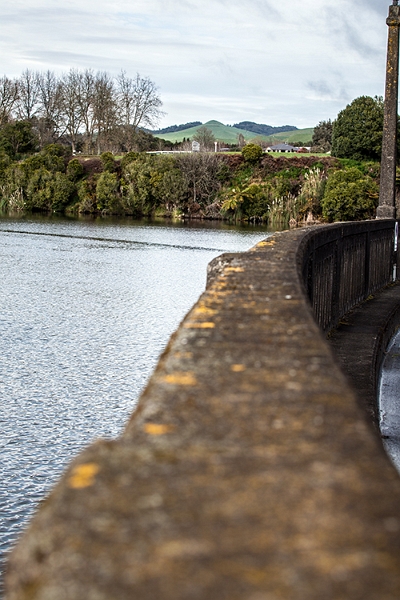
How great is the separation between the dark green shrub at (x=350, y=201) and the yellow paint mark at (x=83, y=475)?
43110 millimetres

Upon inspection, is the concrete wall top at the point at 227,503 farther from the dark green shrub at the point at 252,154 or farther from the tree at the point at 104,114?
the tree at the point at 104,114

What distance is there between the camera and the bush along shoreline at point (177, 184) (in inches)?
2140

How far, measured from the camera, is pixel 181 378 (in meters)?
1.75

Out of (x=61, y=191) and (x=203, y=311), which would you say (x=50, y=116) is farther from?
(x=203, y=311)

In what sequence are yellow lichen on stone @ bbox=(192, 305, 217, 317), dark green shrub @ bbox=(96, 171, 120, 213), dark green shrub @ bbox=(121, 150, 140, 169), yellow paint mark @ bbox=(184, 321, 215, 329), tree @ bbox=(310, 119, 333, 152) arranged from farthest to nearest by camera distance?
tree @ bbox=(310, 119, 333, 152) < dark green shrub @ bbox=(121, 150, 140, 169) < dark green shrub @ bbox=(96, 171, 120, 213) < yellow lichen on stone @ bbox=(192, 305, 217, 317) < yellow paint mark @ bbox=(184, 321, 215, 329)

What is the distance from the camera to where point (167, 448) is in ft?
4.55

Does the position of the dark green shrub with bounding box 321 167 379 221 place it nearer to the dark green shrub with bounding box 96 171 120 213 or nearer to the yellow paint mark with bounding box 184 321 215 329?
the dark green shrub with bounding box 96 171 120 213

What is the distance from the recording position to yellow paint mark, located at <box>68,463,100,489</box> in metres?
1.28

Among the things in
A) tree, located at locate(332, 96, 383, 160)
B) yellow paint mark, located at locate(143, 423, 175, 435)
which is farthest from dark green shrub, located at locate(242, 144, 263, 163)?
yellow paint mark, located at locate(143, 423, 175, 435)

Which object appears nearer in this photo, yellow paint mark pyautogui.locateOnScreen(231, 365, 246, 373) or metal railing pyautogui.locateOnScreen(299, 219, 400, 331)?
yellow paint mark pyautogui.locateOnScreen(231, 365, 246, 373)

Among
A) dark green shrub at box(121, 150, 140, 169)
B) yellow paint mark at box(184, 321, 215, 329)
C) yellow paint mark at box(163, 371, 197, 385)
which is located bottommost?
yellow paint mark at box(163, 371, 197, 385)

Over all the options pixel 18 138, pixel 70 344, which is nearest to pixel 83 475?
pixel 70 344

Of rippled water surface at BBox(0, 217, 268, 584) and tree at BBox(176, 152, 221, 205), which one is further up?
tree at BBox(176, 152, 221, 205)

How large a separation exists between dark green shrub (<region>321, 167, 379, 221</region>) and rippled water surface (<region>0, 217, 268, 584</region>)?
58.9ft
